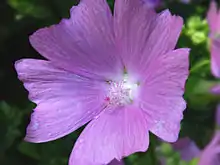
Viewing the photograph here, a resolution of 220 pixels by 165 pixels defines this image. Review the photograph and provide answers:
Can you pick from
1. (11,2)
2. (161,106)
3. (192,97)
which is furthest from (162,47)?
→ (11,2)

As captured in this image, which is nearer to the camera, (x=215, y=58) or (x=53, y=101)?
(x=53, y=101)

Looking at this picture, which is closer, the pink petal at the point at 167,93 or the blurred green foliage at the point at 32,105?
the pink petal at the point at 167,93

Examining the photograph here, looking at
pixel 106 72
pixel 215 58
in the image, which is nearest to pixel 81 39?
pixel 106 72

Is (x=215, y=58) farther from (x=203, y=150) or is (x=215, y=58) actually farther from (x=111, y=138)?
(x=111, y=138)

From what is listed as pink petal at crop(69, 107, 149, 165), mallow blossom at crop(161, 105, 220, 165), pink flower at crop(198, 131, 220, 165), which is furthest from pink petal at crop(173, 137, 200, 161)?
pink petal at crop(69, 107, 149, 165)

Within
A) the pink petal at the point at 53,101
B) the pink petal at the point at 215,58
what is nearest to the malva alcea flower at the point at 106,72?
the pink petal at the point at 53,101

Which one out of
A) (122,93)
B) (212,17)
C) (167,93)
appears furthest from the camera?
(212,17)

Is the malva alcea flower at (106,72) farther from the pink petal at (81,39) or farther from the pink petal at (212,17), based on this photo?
the pink petal at (212,17)
